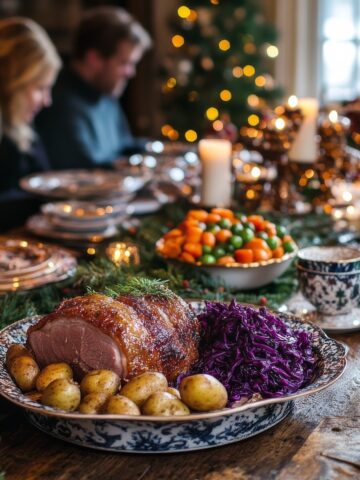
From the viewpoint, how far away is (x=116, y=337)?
45.4 inches

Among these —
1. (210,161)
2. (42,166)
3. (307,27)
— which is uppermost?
(307,27)

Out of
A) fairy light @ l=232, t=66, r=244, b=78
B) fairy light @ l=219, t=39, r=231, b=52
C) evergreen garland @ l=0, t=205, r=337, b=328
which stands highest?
fairy light @ l=219, t=39, r=231, b=52

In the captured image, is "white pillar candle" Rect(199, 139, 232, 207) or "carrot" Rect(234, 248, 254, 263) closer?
"carrot" Rect(234, 248, 254, 263)

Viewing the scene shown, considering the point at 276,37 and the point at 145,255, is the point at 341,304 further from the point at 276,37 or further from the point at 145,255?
the point at 276,37

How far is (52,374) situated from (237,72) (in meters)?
4.34

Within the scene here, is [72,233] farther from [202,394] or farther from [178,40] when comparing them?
[178,40]

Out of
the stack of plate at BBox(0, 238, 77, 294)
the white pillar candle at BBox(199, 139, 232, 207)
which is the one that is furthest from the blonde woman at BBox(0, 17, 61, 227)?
the stack of plate at BBox(0, 238, 77, 294)

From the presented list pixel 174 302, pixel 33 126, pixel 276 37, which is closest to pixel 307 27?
pixel 276 37

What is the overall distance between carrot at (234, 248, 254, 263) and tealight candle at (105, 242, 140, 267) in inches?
10.2

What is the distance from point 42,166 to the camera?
12.4 ft

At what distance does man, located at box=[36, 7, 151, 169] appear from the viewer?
4066 mm

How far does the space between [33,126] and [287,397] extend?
3.21m

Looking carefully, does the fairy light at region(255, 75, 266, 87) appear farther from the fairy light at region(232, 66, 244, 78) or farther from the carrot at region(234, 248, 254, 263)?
the carrot at region(234, 248, 254, 263)

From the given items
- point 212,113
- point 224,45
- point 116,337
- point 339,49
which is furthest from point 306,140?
point 339,49
